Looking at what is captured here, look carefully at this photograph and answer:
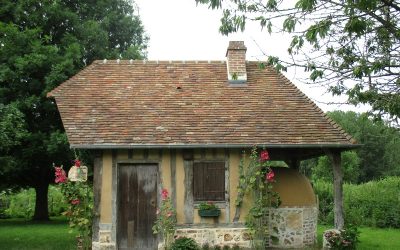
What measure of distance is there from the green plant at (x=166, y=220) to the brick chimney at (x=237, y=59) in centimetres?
487

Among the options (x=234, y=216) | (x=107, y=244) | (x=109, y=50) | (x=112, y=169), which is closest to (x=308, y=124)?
(x=234, y=216)

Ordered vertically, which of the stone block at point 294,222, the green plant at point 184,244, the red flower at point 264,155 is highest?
the red flower at point 264,155

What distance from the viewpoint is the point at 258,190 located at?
12.1 metres

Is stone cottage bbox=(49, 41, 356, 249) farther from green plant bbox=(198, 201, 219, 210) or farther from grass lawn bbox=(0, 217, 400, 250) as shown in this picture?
grass lawn bbox=(0, 217, 400, 250)

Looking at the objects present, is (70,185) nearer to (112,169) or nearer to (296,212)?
(112,169)

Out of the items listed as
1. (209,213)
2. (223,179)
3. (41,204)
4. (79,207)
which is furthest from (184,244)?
(41,204)

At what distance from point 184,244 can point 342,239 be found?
390cm

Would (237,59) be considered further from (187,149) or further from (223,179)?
(223,179)

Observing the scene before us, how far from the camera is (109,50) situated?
21125 mm

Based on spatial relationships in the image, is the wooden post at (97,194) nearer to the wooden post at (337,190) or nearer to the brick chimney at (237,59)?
the brick chimney at (237,59)

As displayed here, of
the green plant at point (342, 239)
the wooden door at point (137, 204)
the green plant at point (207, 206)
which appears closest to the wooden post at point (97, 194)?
the wooden door at point (137, 204)

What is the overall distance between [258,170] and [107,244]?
14.0 feet

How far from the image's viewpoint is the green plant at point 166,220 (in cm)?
1145

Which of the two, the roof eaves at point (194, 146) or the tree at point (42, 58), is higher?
the tree at point (42, 58)
